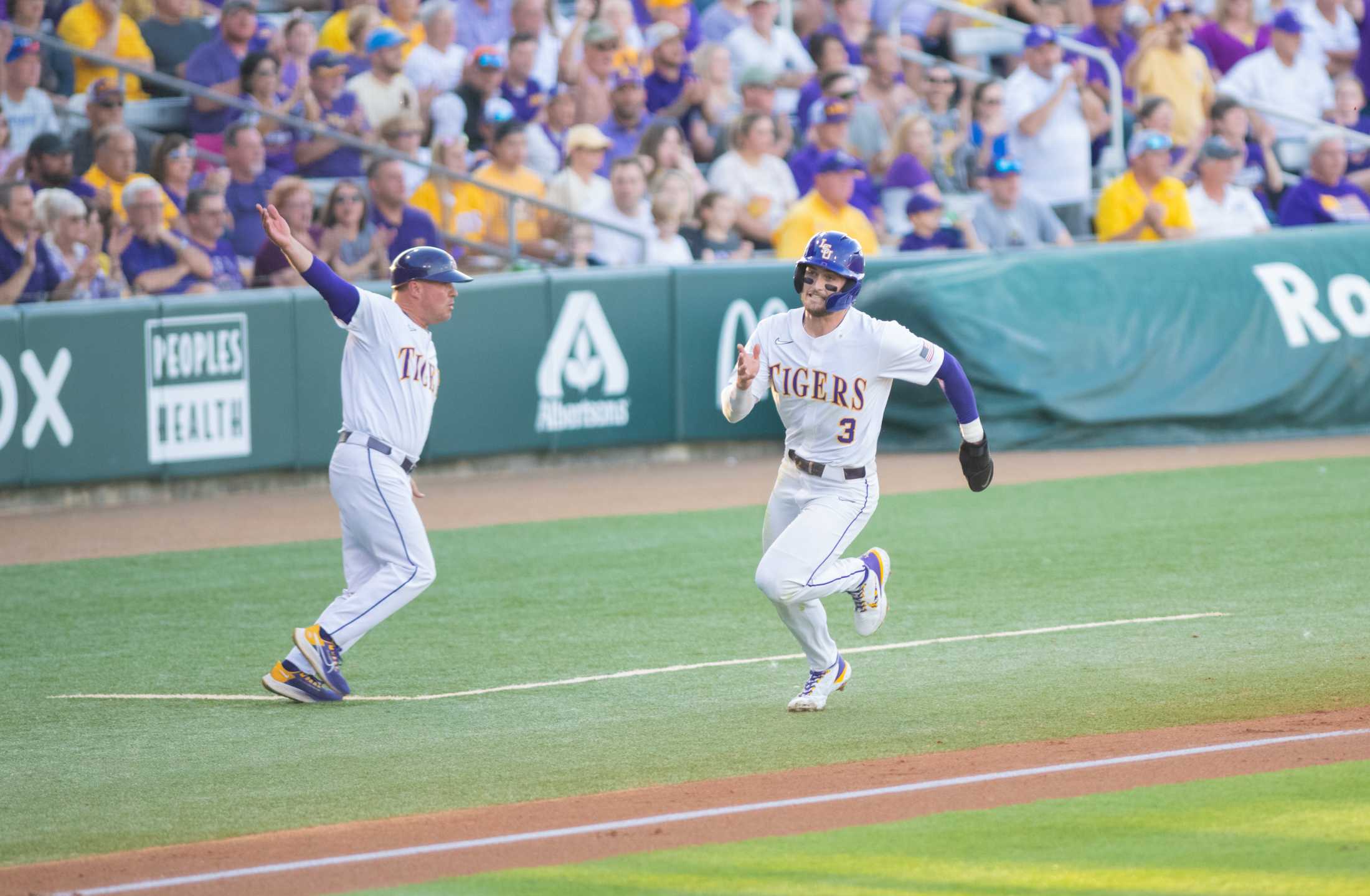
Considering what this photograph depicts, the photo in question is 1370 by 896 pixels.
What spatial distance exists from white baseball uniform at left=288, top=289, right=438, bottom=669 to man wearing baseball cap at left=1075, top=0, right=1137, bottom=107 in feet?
41.3

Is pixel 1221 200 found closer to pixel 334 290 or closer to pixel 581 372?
pixel 581 372

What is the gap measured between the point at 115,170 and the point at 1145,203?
8413 mm

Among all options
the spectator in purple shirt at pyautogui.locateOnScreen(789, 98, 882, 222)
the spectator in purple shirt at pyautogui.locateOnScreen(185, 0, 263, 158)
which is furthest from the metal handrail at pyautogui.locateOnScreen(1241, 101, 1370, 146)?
the spectator in purple shirt at pyautogui.locateOnScreen(185, 0, 263, 158)

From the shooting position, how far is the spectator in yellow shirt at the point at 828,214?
15.3 meters

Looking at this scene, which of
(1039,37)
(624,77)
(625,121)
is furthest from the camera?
(1039,37)

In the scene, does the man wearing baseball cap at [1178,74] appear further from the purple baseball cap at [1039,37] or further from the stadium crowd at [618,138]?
the purple baseball cap at [1039,37]

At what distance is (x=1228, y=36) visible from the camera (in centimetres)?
2042

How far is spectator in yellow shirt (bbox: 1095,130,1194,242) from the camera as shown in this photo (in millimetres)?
16375

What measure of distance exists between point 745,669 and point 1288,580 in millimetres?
3104

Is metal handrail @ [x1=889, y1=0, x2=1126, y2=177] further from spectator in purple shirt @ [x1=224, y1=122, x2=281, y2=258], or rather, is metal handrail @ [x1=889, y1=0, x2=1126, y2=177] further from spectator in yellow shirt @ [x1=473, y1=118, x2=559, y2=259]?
spectator in purple shirt @ [x1=224, y1=122, x2=281, y2=258]

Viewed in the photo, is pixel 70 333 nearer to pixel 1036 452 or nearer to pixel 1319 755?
pixel 1036 452

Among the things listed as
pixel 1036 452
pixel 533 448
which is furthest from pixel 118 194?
pixel 1036 452

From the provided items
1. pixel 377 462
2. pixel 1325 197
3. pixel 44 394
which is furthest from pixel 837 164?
pixel 377 462

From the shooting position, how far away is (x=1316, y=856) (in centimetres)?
514
